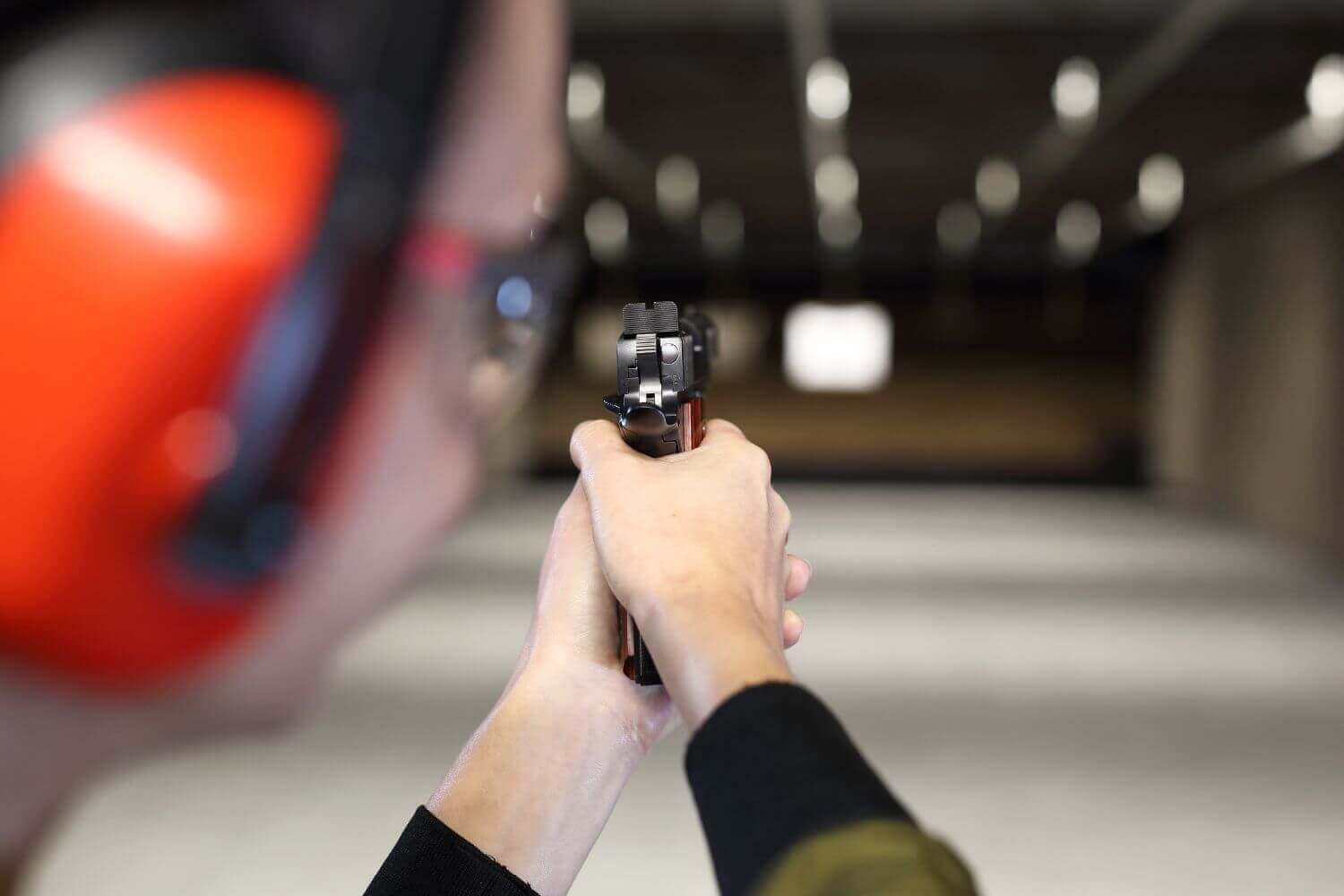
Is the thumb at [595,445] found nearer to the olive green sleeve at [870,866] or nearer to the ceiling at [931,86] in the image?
the olive green sleeve at [870,866]

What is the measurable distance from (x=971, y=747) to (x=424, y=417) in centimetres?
359

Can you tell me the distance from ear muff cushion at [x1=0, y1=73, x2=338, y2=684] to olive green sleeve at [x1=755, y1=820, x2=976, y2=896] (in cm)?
35

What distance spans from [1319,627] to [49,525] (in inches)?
249

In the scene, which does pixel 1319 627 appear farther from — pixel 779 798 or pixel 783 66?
pixel 779 798

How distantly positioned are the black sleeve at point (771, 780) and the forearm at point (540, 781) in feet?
0.57

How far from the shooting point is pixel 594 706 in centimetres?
60

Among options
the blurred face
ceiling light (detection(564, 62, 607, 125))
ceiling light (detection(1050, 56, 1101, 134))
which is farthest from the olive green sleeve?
ceiling light (detection(1050, 56, 1101, 134))

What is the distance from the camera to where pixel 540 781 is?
61 centimetres

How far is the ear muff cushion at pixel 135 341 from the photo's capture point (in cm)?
58

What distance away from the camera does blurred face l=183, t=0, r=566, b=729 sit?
1.83 feet

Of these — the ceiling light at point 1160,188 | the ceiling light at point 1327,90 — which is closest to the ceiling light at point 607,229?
the ceiling light at point 1160,188

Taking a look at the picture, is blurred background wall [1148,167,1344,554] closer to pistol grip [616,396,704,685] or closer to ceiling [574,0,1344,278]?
ceiling [574,0,1344,278]

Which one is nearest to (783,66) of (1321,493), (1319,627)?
(1319,627)

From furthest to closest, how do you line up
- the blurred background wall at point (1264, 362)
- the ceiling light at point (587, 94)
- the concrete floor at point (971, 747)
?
1. the blurred background wall at point (1264, 362)
2. the ceiling light at point (587, 94)
3. the concrete floor at point (971, 747)
